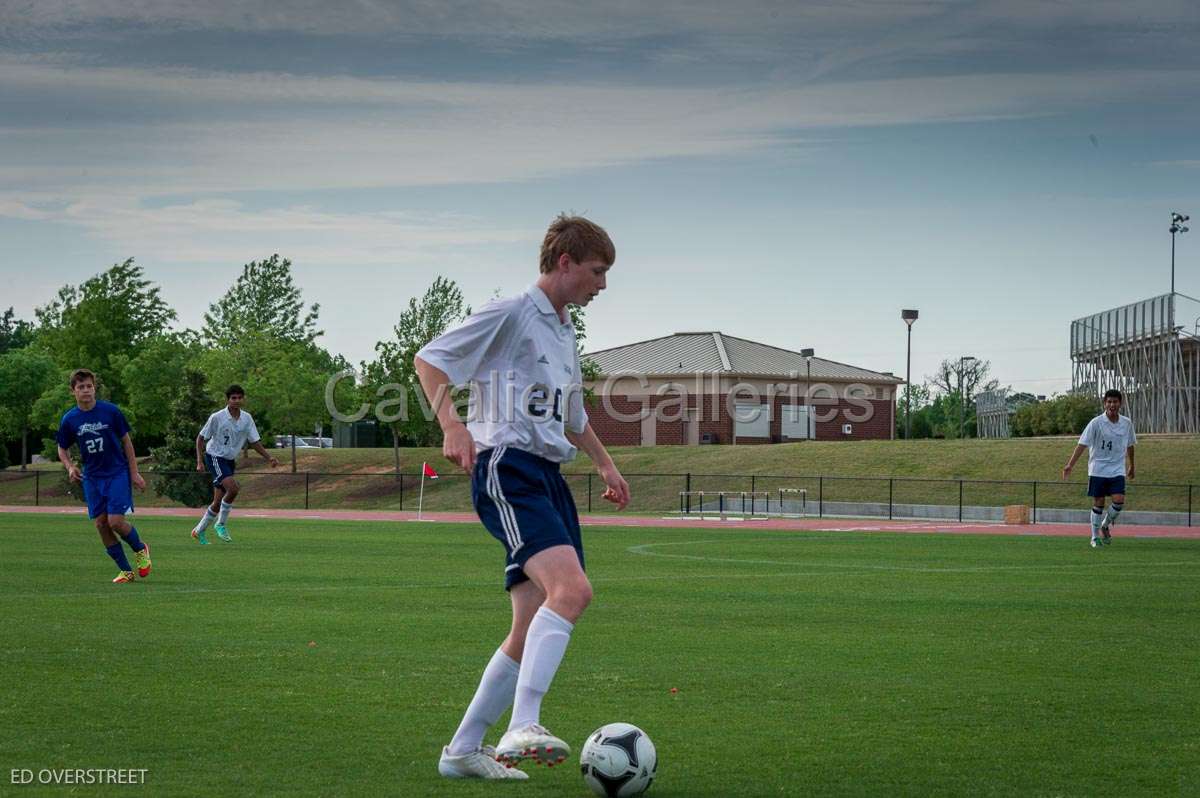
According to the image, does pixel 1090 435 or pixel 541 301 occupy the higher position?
pixel 541 301

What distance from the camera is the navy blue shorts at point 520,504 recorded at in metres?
5.82

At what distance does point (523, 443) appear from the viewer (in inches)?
235

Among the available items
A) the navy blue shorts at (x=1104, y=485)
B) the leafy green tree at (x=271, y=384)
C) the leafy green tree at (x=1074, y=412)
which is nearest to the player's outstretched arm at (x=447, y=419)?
the navy blue shorts at (x=1104, y=485)

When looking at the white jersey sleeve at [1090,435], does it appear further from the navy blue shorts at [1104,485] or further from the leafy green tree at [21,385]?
the leafy green tree at [21,385]

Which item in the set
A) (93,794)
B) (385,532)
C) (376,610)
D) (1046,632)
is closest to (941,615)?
(1046,632)

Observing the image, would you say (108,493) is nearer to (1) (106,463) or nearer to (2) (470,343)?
(1) (106,463)

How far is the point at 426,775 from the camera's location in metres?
5.95

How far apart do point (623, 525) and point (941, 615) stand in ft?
68.1

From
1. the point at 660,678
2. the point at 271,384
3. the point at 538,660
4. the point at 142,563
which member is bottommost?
the point at 660,678

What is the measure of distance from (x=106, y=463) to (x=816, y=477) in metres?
35.3

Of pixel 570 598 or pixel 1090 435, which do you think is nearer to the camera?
pixel 570 598

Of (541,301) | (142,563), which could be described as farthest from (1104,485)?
(541,301)

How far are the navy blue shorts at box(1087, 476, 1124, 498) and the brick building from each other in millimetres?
55527

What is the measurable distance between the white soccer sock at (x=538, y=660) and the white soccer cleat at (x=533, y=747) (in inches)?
2.8
